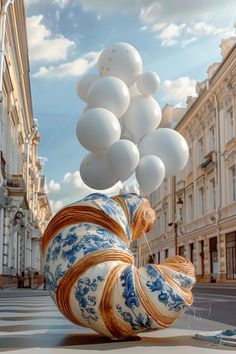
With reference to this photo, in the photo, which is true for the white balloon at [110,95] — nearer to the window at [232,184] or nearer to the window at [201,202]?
the window at [232,184]

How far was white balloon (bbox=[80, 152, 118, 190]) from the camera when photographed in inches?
276

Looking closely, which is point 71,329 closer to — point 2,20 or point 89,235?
point 89,235

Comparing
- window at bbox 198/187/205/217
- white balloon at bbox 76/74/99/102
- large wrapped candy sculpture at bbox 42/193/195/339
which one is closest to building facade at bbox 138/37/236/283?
window at bbox 198/187/205/217

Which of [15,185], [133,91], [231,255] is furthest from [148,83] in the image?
[231,255]

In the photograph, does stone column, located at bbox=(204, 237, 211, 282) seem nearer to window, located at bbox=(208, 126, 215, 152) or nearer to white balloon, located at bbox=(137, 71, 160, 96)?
window, located at bbox=(208, 126, 215, 152)

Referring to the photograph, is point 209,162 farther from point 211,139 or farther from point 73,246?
point 73,246

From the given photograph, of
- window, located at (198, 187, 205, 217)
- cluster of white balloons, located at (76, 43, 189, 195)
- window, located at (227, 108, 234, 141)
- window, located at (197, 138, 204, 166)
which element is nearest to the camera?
cluster of white balloons, located at (76, 43, 189, 195)

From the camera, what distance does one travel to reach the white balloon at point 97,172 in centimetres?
700

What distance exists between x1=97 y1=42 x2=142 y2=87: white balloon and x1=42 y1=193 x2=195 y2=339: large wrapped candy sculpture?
8.11 ft

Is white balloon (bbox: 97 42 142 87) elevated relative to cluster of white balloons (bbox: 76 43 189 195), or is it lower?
elevated

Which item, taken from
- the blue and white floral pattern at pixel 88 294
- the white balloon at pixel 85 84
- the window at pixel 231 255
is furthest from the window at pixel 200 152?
the blue and white floral pattern at pixel 88 294

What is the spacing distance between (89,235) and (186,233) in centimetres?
3910

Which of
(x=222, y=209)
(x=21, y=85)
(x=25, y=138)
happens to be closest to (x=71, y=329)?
(x=222, y=209)

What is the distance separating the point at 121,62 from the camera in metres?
7.33
